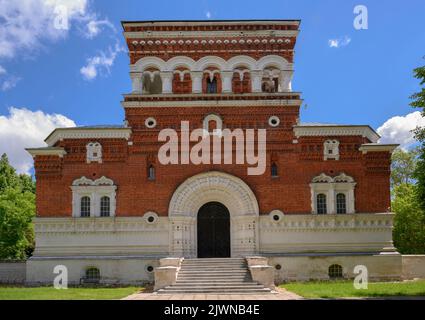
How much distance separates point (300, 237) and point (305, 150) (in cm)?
439

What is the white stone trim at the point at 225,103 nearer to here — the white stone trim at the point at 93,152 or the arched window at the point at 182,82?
the arched window at the point at 182,82

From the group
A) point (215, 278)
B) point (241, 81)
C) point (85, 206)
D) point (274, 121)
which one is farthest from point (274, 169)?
point (85, 206)

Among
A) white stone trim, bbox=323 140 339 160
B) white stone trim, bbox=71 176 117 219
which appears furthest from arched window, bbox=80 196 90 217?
white stone trim, bbox=323 140 339 160

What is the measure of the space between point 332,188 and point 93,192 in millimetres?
11961

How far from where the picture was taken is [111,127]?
94.3ft

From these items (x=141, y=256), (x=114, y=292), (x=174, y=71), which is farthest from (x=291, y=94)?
(x=114, y=292)

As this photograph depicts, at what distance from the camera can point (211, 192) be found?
92.9 ft

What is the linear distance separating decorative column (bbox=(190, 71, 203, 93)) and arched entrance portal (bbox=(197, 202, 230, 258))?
592 centimetres

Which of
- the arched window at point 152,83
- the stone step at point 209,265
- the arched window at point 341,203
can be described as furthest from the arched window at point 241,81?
the stone step at point 209,265

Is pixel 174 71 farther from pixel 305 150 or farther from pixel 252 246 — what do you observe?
pixel 252 246

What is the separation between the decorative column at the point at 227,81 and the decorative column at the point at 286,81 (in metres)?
2.62

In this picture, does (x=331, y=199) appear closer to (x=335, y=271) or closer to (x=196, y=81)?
(x=335, y=271)

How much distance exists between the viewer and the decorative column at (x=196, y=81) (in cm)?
2916

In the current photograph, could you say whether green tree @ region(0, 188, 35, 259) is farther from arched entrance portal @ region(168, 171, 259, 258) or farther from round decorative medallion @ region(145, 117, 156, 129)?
arched entrance portal @ region(168, 171, 259, 258)
